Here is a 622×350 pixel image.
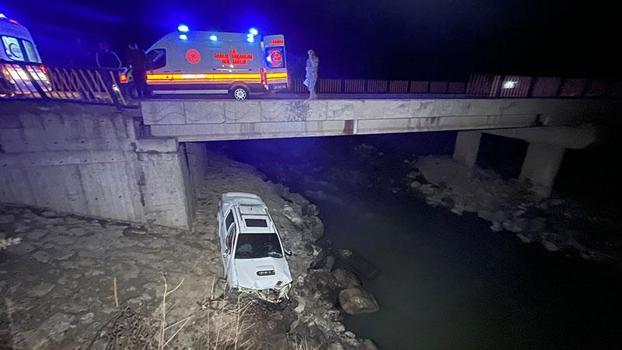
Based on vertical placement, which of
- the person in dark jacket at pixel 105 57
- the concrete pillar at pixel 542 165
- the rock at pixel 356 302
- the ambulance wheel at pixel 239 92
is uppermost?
the person in dark jacket at pixel 105 57

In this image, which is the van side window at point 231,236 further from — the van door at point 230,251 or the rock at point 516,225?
the rock at point 516,225

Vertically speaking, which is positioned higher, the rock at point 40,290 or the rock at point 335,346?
the rock at point 40,290

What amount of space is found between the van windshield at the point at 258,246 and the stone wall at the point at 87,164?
3.16 m

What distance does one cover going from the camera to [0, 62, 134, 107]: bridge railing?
7754mm

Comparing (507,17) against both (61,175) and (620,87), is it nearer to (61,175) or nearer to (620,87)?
(620,87)

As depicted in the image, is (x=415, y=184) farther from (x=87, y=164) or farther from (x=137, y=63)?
(x=87, y=164)

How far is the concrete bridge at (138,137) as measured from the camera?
25.9 feet

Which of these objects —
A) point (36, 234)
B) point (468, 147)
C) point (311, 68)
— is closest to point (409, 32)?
point (468, 147)

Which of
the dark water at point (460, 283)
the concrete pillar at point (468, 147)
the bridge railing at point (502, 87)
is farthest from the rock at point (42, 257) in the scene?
the concrete pillar at point (468, 147)

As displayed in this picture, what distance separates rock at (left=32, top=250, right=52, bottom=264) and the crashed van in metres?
4.43

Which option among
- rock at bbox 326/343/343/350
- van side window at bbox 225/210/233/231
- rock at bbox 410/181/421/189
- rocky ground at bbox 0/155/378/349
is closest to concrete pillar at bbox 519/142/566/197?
rock at bbox 410/181/421/189

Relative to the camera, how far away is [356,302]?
8.89 metres

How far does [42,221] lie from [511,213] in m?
20.5

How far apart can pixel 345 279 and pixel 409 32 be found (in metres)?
36.4
